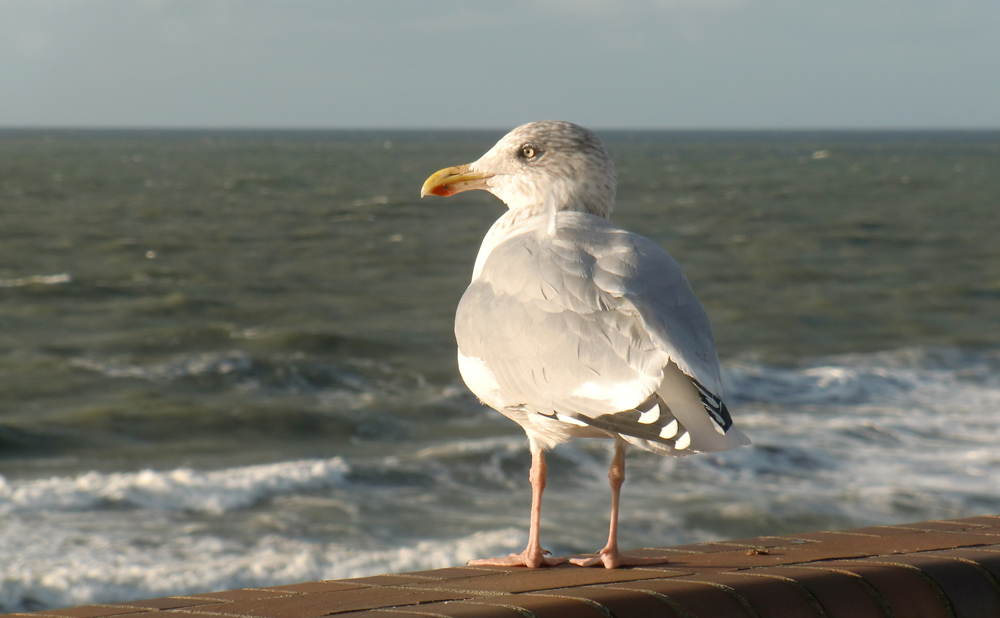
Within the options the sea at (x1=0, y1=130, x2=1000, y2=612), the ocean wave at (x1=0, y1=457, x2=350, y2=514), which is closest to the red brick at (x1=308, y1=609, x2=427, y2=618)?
the sea at (x1=0, y1=130, x2=1000, y2=612)

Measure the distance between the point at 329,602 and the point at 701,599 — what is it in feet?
2.51

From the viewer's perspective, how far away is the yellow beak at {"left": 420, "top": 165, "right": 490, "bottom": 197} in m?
3.33

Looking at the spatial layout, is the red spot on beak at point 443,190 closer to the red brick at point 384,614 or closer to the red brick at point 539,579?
the red brick at point 539,579

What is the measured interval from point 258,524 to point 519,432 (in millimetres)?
3289

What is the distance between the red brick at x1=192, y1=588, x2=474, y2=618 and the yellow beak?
1440mm

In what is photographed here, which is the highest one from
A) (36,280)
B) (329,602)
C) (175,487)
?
(329,602)

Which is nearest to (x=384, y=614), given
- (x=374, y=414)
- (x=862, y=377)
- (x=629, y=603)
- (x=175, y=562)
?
(x=629, y=603)

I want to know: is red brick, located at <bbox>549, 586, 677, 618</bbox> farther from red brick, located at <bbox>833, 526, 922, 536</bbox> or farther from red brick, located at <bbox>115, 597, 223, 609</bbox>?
red brick, located at <bbox>833, 526, 922, 536</bbox>

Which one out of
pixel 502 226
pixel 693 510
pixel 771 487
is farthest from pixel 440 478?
pixel 502 226

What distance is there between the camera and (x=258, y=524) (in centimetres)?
797

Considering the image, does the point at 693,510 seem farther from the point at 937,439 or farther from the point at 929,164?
the point at 929,164

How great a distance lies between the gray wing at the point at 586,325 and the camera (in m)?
2.31

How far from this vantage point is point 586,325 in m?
2.46

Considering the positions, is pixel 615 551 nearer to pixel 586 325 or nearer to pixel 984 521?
pixel 586 325
